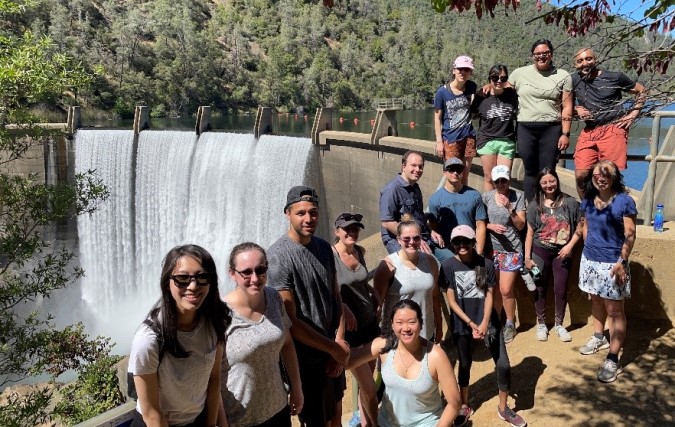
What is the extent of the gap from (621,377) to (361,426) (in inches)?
75.6

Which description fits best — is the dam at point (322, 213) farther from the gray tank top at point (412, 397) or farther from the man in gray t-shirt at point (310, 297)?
the man in gray t-shirt at point (310, 297)

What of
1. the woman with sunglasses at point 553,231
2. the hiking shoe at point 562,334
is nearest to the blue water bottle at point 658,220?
the woman with sunglasses at point 553,231

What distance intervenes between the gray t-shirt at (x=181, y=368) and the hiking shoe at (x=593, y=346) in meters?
3.21

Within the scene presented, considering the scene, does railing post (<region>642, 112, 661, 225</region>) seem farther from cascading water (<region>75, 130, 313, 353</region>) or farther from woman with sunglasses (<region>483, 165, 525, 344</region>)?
cascading water (<region>75, 130, 313, 353</region>)

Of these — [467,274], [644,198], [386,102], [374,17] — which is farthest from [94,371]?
[374,17]

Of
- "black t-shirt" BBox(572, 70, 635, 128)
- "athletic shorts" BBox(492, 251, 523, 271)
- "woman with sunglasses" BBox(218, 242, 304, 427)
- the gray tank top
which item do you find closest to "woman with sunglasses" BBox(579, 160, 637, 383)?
"athletic shorts" BBox(492, 251, 523, 271)

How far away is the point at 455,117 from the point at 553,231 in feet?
4.70

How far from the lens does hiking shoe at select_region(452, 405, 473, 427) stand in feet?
12.6

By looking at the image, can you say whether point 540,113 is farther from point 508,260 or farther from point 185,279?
point 185,279

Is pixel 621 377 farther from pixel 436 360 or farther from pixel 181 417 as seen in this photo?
pixel 181 417

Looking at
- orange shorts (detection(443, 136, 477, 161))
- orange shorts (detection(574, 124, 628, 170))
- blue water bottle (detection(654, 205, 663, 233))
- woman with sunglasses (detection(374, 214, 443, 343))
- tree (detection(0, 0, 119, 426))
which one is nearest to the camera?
woman with sunglasses (detection(374, 214, 443, 343))

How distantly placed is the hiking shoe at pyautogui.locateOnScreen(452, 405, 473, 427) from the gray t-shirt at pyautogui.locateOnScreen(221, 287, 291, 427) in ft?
5.41

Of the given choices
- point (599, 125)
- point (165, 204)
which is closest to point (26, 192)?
point (599, 125)

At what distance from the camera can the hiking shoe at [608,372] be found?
4.04 metres
